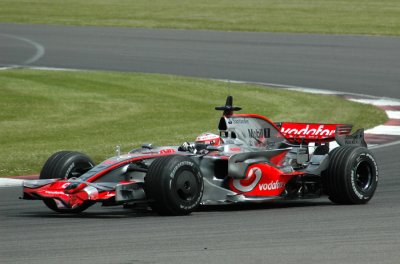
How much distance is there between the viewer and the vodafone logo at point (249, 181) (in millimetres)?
12258

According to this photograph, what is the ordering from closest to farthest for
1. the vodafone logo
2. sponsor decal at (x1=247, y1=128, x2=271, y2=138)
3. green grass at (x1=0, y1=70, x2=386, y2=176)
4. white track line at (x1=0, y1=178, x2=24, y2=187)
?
the vodafone logo < sponsor decal at (x1=247, y1=128, x2=271, y2=138) < white track line at (x1=0, y1=178, x2=24, y2=187) < green grass at (x1=0, y1=70, x2=386, y2=176)

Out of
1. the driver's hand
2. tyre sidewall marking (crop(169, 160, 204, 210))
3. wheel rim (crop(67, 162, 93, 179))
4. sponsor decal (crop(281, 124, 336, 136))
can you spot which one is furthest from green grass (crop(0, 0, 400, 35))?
tyre sidewall marking (crop(169, 160, 204, 210))

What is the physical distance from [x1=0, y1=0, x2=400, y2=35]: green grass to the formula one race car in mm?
24145

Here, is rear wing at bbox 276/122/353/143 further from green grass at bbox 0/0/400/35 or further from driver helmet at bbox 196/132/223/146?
green grass at bbox 0/0/400/35

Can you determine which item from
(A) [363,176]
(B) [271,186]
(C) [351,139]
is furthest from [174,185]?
(C) [351,139]

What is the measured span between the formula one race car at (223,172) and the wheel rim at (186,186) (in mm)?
10

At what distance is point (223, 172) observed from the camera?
40.3ft

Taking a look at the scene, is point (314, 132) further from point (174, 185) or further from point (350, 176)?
point (174, 185)

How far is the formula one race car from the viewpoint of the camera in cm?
1142

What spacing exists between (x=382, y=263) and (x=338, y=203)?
4.22 m

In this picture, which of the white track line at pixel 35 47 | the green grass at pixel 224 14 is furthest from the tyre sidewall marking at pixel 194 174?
the green grass at pixel 224 14

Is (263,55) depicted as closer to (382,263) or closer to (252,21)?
(252,21)

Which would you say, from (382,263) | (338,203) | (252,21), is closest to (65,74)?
(252,21)

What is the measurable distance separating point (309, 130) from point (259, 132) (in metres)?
0.90
